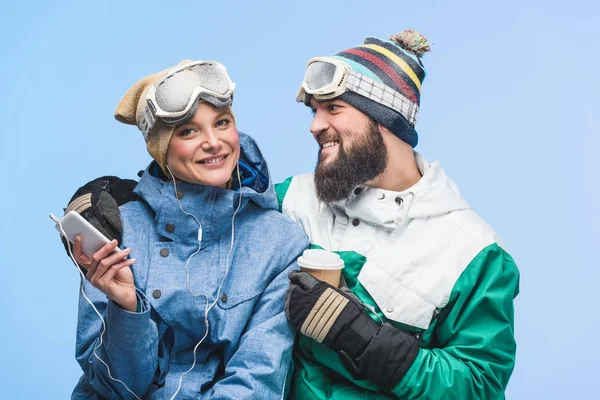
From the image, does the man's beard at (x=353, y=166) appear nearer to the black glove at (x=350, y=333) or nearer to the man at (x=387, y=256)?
the man at (x=387, y=256)

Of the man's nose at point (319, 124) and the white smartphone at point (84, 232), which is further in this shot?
the man's nose at point (319, 124)

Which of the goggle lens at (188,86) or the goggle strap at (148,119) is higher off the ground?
the goggle lens at (188,86)

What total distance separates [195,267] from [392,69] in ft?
3.30

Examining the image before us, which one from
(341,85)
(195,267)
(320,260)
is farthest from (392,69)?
(195,267)

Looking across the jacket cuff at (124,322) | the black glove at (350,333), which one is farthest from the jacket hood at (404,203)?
the jacket cuff at (124,322)

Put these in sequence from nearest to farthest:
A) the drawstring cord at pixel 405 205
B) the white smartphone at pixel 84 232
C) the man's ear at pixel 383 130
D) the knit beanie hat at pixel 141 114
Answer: the white smartphone at pixel 84 232
the knit beanie hat at pixel 141 114
the drawstring cord at pixel 405 205
the man's ear at pixel 383 130

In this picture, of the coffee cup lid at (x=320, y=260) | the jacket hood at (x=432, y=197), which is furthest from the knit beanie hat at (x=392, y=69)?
the coffee cup lid at (x=320, y=260)

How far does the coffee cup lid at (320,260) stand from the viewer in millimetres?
3430

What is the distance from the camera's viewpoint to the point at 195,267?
3529mm

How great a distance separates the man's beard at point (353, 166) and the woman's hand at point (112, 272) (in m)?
0.81

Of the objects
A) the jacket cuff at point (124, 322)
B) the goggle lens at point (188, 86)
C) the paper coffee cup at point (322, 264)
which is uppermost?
the goggle lens at point (188, 86)

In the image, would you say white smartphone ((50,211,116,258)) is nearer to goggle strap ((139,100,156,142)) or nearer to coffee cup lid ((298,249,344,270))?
goggle strap ((139,100,156,142))

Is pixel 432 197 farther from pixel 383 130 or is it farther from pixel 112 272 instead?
pixel 112 272

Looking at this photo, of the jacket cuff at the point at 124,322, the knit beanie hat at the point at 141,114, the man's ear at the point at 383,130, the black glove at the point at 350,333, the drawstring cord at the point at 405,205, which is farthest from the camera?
the man's ear at the point at 383,130
